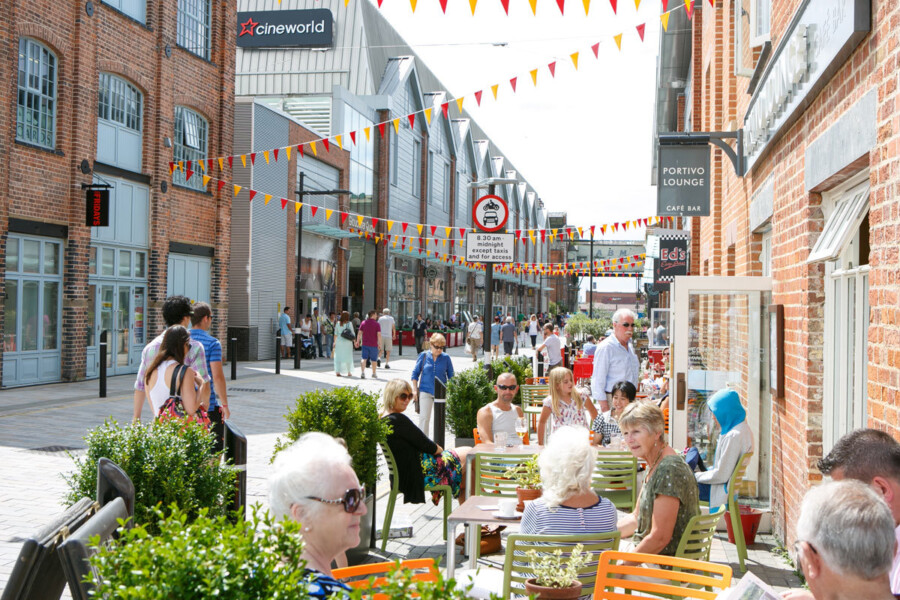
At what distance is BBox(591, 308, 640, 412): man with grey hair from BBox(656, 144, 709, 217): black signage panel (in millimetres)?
1536

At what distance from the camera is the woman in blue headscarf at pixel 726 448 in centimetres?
677

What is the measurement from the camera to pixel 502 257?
1073 cm

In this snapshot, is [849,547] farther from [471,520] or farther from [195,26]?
[195,26]

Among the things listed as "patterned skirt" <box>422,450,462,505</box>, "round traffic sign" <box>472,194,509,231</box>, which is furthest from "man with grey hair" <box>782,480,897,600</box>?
"round traffic sign" <box>472,194,509,231</box>

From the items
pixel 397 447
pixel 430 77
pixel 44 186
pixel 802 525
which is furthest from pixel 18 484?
pixel 430 77

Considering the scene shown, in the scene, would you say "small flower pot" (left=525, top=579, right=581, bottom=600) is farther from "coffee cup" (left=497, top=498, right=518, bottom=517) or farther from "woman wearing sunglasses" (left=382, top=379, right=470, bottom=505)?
"woman wearing sunglasses" (left=382, top=379, right=470, bottom=505)

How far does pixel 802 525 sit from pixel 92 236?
61.2 feet

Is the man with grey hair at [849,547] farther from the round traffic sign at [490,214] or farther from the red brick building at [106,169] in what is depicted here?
the red brick building at [106,169]

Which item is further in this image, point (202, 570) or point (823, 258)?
point (823, 258)

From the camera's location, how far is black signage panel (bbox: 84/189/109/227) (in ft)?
59.0

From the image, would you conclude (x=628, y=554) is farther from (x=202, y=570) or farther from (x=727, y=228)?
(x=727, y=228)

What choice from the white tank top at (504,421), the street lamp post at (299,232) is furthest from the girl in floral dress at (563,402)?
the street lamp post at (299,232)

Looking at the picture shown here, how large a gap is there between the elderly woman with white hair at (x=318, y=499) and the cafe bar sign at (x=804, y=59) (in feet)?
11.2

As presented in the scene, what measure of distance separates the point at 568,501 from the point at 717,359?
176 inches
